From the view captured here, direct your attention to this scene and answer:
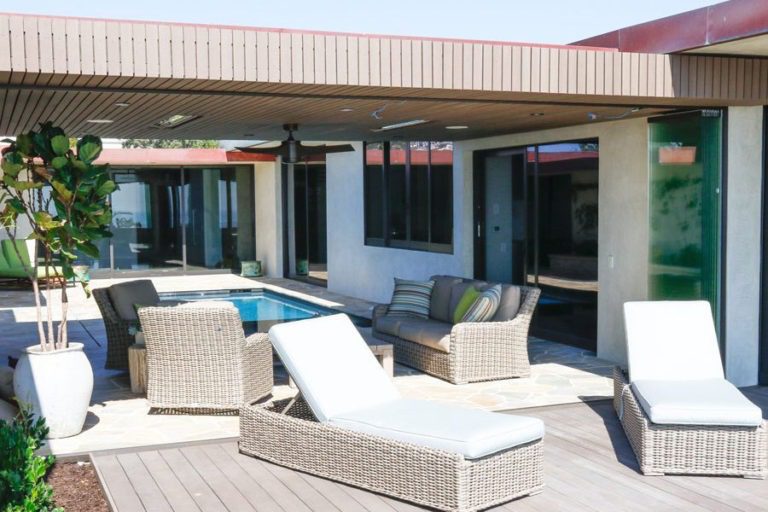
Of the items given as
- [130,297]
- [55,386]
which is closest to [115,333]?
[130,297]

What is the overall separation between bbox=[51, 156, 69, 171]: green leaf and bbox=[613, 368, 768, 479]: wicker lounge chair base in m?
4.48

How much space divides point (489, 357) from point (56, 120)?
195 inches

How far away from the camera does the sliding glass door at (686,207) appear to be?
27.5 ft

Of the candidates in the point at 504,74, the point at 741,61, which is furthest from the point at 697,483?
the point at 741,61

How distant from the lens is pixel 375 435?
543 centimetres

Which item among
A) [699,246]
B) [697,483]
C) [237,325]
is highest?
[699,246]

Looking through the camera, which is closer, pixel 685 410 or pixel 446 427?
pixel 446 427

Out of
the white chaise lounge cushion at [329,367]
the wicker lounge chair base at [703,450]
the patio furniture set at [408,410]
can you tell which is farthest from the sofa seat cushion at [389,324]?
the wicker lounge chair base at [703,450]

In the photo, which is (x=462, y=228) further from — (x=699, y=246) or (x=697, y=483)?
(x=697, y=483)

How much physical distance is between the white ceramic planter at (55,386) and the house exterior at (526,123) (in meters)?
2.00

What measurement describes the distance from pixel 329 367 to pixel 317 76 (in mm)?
2081

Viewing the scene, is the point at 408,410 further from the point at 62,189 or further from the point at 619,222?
the point at 619,222

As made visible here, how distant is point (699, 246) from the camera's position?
28.1ft

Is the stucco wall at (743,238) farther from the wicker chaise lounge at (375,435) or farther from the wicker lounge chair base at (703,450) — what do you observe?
the wicker chaise lounge at (375,435)
